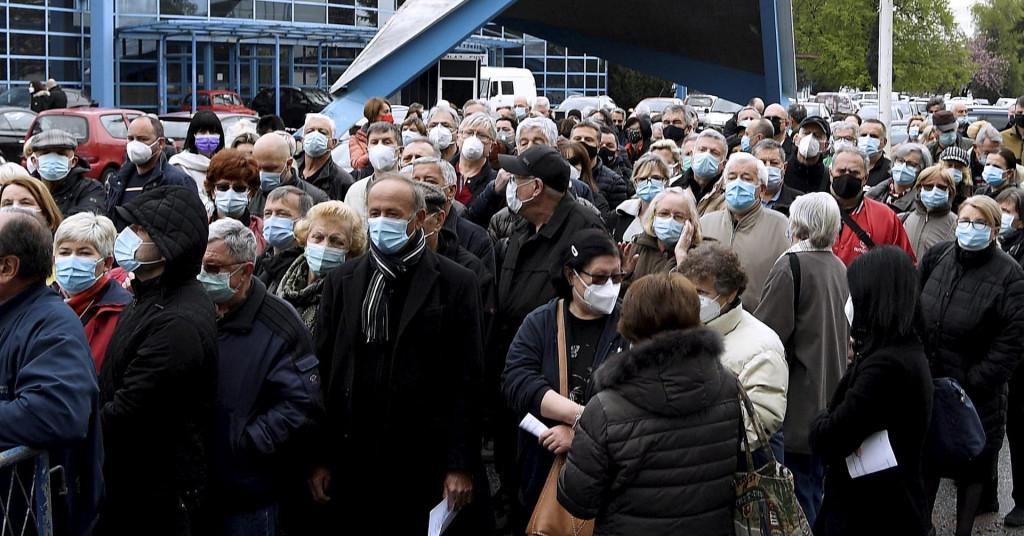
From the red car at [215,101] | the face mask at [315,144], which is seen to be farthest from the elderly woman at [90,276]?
the red car at [215,101]

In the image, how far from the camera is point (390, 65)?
1537 centimetres

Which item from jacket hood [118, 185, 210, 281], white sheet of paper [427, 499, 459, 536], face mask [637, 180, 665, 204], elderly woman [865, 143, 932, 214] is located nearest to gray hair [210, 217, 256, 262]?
jacket hood [118, 185, 210, 281]

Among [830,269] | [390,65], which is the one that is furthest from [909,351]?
[390,65]

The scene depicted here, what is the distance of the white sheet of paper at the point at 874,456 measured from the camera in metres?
4.58

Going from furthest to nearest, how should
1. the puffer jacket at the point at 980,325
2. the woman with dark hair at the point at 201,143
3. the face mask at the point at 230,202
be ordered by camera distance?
the woman with dark hair at the point at 201,143 → the face mask at the point at 230,202 → the puffer jacket at the point at 980,325

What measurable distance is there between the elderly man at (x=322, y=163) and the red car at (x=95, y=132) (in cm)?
1277

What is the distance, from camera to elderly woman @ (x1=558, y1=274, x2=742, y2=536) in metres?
3.64

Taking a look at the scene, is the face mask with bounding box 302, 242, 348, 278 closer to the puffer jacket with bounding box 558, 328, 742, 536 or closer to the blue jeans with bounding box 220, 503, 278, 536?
the blue jeans with bounding box 220, 503, 278, 536

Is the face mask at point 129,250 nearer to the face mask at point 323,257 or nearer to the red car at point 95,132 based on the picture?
the face mask at point 323,257

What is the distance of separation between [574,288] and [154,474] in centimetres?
171

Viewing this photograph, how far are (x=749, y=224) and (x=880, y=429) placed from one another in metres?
2.23

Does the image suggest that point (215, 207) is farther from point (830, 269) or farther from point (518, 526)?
point (830, 269)

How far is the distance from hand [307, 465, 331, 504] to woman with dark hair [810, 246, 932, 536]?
2.01 metres

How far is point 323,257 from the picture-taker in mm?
5516
